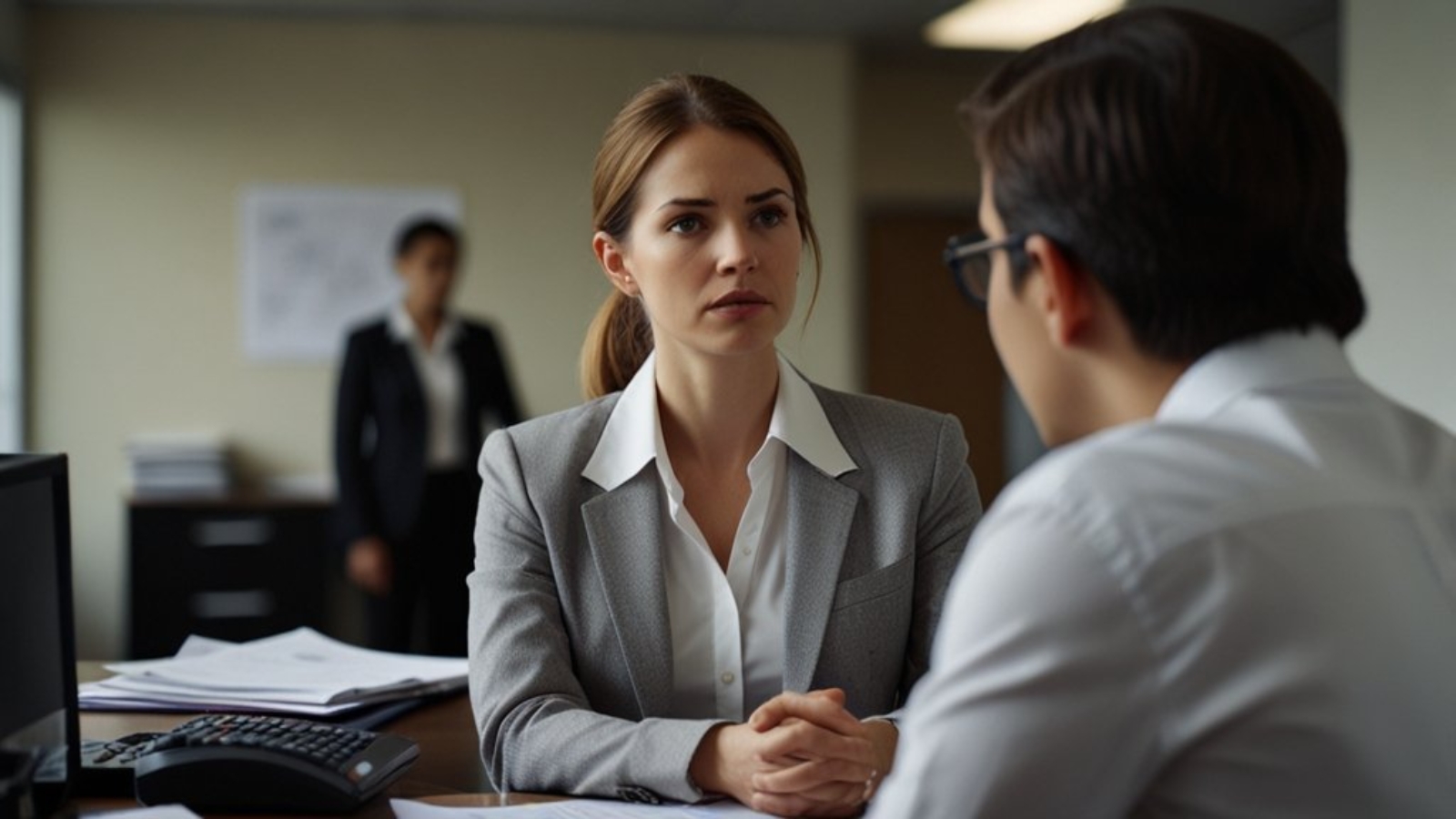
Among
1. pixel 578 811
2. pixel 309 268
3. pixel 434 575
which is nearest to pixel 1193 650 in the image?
pixel 578 811

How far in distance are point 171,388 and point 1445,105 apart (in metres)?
4.58

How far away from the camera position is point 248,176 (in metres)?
6.02

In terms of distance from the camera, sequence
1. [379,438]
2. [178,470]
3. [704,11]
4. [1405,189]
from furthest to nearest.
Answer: [704,11] < [178,470] < [379,438] < [1405,189]

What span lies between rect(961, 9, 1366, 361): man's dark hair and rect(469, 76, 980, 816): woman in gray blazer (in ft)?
2.61

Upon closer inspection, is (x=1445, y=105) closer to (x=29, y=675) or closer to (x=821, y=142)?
(x=821, y=142)

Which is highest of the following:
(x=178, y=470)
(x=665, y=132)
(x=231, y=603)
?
(x=665, y=132)

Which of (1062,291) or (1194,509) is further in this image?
(1062,291)

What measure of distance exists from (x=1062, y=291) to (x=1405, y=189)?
12.3 feet

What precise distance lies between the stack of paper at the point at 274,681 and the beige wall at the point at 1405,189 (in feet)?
10.2

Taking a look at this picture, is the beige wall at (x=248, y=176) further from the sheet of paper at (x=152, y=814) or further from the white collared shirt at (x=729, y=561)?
the sheet of paper at (x=152, y=814)

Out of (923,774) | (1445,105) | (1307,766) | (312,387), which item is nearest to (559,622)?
(923,774)

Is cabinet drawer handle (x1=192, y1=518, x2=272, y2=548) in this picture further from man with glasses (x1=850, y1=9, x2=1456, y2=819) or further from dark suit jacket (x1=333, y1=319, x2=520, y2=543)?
man with glasses (x1=850, y1=9, x2=1456, y2=819)

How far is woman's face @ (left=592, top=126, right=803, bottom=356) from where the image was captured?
5.78ft

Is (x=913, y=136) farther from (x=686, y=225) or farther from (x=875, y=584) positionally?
(x=875, y=584)
